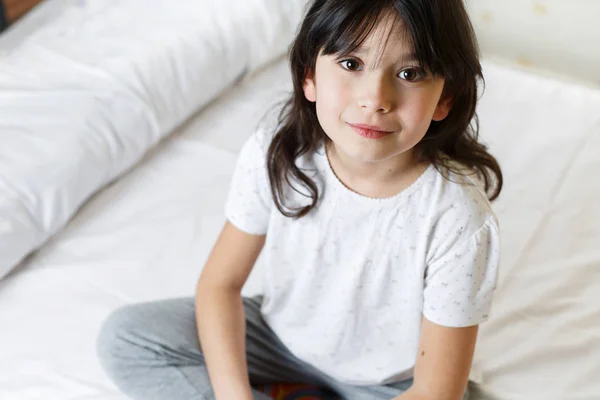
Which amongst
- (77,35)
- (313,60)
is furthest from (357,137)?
(77,35)

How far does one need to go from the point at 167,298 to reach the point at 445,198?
503 mm

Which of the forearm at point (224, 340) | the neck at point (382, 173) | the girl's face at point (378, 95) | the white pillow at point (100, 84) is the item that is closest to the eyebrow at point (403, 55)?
the girl's face at point (378, 95)

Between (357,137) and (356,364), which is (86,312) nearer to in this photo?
(356,364)

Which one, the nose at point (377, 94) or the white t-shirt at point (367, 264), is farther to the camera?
the white t-shirt at point (367, 264)

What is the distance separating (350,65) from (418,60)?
70 millimetres

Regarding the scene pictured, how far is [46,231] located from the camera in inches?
46.0

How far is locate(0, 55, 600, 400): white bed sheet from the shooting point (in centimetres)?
103

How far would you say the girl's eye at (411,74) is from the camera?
2.34ft

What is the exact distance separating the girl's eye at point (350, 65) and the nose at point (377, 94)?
0.7 inches

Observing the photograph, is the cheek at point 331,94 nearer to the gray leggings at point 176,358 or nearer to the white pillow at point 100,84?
the gray leggings at point 176,358

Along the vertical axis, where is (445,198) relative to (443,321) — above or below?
above

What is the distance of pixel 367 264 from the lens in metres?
0.88

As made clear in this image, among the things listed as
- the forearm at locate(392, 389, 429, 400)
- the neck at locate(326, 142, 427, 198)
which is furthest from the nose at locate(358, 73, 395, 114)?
the forearm at locate(392, 389, 429, 400)

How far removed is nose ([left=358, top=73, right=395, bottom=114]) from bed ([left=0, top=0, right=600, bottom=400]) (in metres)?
0.50
